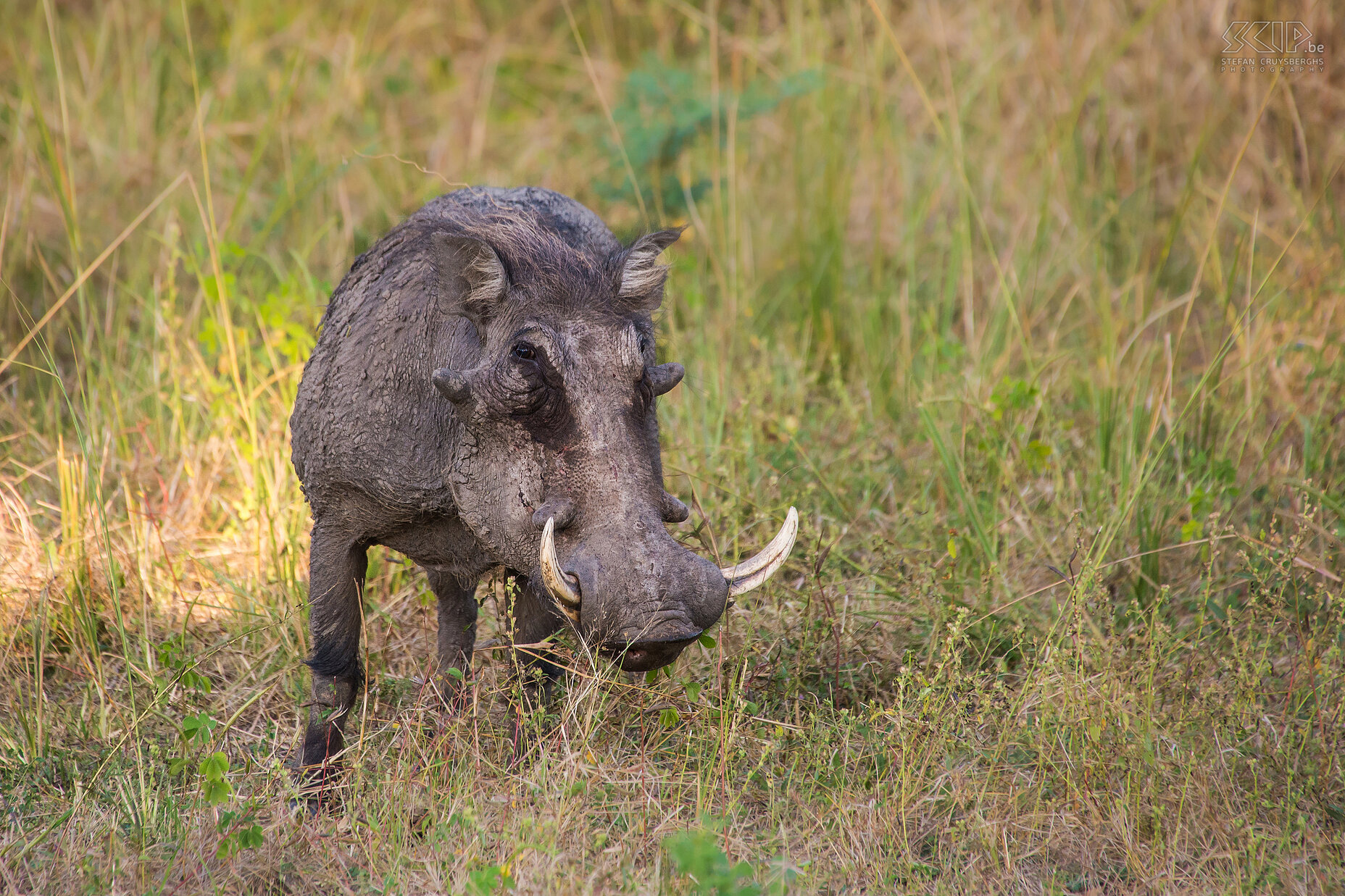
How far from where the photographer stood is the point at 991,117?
6359 mm

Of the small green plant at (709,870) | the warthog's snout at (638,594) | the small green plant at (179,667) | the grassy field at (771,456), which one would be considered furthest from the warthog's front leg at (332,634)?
the small green plant at (709,870)

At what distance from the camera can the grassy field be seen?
108 inches

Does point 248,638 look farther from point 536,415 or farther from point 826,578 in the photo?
point 826,578

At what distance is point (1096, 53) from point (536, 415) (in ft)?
16.3

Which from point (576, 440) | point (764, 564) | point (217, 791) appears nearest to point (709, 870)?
point (764, 564)

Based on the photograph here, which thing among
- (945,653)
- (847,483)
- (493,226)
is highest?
(493,226)

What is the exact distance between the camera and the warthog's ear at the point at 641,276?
2873mm

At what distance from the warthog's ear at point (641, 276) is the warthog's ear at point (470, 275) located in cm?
29

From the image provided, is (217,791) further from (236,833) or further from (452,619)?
(452,619)

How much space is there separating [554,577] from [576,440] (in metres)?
0.34

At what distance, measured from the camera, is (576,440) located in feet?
8.66

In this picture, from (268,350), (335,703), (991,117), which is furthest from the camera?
(991,117)

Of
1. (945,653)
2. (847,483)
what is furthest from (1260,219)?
(945,653)

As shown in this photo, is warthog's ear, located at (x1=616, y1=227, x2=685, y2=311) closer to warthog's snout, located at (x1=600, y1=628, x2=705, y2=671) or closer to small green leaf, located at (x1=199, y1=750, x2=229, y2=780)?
warthog's snout, located at (x1=600, y1=628, x2=705, y2=671)
